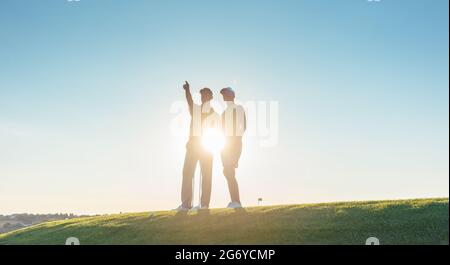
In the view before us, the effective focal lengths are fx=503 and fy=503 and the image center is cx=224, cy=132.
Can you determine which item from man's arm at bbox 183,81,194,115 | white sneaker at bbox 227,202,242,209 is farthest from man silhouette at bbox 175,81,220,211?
white sneaker at bbox 227,202,242,209

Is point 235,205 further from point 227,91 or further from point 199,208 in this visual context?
point 227,91

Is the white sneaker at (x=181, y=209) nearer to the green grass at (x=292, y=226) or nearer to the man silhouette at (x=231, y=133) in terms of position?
the green grass at (x=292, y=226)

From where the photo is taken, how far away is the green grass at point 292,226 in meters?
12.7

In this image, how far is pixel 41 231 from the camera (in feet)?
64.8

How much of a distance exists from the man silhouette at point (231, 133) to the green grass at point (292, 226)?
4.24 feet

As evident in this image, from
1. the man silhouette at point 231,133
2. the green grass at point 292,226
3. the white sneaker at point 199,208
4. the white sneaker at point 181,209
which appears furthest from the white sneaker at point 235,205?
the white sneaker at point 181,209

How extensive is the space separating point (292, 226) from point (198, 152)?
4.44 m

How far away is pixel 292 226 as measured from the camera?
A: 45.2 feet

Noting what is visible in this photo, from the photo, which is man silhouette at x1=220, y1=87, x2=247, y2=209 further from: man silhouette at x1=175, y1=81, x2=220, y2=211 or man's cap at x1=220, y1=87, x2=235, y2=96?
man silhouette at x1=175, y1=81, x2=220, y2=211

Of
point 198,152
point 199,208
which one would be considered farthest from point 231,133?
point 199,208
